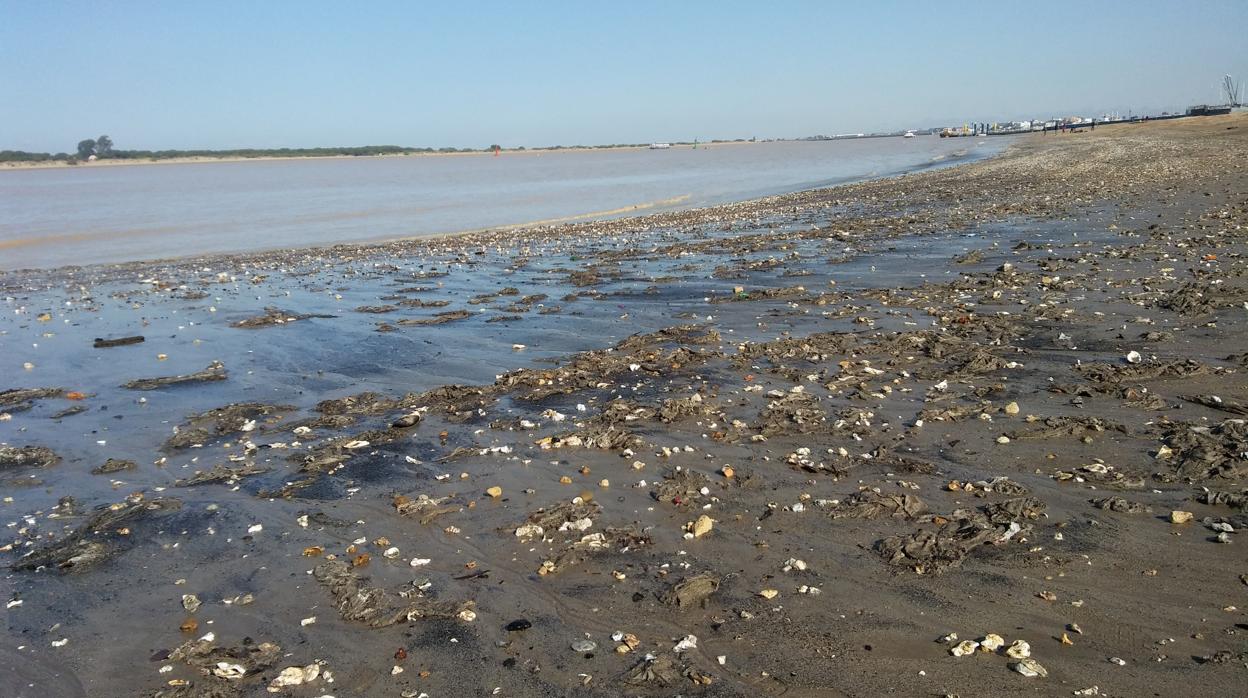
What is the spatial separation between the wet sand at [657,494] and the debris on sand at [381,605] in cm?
3

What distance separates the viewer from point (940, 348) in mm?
10297

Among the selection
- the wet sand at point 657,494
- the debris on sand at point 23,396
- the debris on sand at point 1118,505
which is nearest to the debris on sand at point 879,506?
the wet sand at point 657,494

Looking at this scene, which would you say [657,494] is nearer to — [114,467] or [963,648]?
[963,648]

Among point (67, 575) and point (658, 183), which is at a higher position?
point (658, 183)

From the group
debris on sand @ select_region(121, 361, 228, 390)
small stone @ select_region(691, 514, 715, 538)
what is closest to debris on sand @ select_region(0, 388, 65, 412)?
debris on sand @ select_region(121, 361, 228, 390)

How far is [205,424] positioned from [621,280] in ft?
33.3

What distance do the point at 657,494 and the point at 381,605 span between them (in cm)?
246

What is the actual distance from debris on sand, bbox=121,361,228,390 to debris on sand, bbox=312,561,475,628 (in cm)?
700

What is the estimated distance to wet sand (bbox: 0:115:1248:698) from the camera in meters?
4.63

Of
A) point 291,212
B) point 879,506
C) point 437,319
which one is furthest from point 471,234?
point 879,506

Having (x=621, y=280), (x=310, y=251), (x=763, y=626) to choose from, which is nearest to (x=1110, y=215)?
(x=621, y=280)

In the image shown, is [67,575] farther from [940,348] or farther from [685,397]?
[940,348]

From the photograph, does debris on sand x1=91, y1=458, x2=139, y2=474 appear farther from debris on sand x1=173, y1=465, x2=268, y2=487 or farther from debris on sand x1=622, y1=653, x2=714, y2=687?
debris on sand x1=622, y1=653, x2=714, y2=687

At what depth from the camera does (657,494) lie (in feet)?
22.3
